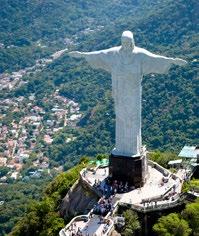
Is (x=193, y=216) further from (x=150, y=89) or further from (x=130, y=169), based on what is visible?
(x=150, y=89)

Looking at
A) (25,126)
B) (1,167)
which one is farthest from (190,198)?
(25,126)

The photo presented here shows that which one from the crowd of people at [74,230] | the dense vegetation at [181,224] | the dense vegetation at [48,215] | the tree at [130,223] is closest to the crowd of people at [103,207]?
the tree at [130,223]

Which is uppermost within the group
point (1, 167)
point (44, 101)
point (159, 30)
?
point (159, 30)

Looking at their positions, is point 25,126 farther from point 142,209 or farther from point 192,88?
point 142,209

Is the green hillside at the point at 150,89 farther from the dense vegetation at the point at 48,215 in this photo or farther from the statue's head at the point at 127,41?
the statue's head at the point at 127,41

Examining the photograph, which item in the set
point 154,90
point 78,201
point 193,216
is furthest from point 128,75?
point 154,90

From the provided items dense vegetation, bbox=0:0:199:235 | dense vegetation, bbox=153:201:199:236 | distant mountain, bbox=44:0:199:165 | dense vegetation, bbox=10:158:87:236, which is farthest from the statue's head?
distant mountain, bbox=44:0:199:165
